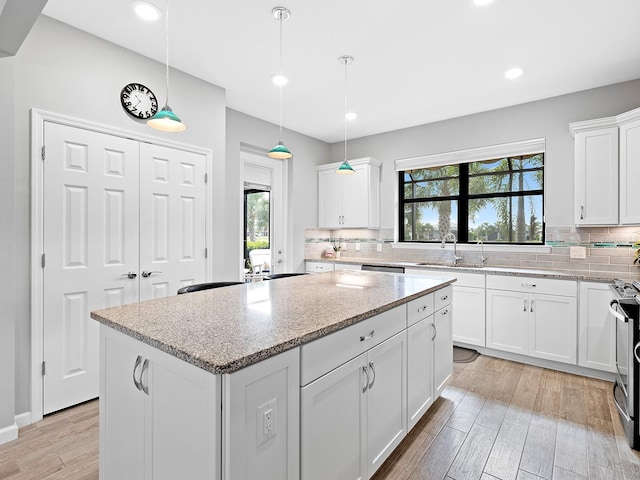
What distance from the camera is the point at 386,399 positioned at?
1781mm

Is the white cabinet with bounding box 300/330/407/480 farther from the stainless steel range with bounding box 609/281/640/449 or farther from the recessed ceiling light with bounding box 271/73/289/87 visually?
the recessed ceiling light with bounding box 271/73/289/87

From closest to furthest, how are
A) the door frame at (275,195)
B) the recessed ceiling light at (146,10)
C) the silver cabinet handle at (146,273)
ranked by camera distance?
the recessed ceiling light at (146,10), the silver cabinet handle at (146,273), the door frame at (275,195)

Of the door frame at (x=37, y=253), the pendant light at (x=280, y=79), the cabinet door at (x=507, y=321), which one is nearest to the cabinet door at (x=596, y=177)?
the cabinet door at (x=507, y=321)

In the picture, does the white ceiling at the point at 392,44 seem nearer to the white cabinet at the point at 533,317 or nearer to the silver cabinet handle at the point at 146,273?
the silver cabinet handle at the point at 146,273

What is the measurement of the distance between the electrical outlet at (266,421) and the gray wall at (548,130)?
377 cm

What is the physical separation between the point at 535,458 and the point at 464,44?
2887 mm

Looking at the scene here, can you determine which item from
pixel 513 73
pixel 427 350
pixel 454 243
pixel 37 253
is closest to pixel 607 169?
pixel 513 73

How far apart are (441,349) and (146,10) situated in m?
3.12

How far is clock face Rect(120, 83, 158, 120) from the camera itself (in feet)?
9.10

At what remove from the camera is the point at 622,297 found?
2.34 m

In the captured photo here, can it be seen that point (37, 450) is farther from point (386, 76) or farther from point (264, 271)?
point (386, 76)

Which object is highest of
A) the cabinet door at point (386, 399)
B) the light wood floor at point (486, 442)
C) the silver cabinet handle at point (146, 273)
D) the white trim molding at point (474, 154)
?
the white trim molding at point (474, 154)

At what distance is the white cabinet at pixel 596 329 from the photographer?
9.71ft

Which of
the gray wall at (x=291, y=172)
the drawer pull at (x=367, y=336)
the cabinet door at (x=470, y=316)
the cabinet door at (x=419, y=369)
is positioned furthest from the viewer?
the gray wall at (x=291, y=172)
